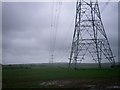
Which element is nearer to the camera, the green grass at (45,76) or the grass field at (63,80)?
the grass field at (63,80)

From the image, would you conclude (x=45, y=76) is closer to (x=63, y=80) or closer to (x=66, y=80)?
(x=63, y=80)

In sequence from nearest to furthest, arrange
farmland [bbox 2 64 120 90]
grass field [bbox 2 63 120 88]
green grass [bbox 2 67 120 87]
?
farmland [bbox 2 64 120 90]
grass field [bbox 2 63 120 88]
green grass [bbox 2 67 120 87]

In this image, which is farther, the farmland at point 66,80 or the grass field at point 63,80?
the grass field at point 63,80

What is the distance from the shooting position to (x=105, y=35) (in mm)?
40062

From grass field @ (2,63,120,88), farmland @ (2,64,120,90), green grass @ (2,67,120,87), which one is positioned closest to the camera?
farmland @ (2,64,120,90)

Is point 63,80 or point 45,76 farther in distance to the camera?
point 45,76

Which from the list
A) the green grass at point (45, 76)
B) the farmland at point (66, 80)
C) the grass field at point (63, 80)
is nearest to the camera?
the farmland at point (66, 80)

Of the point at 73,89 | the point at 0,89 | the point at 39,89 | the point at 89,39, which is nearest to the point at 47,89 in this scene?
the point at 39,89

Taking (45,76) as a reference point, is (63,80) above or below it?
above

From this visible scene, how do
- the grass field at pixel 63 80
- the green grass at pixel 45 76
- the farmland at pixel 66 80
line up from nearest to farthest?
the farmland at pixel 66 80, the grass field at pixel 63 80, the green grass at pixel 45 76

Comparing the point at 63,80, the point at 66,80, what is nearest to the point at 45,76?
the point at 63,80

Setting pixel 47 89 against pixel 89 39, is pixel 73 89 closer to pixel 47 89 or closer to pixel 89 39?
pixel 47 89

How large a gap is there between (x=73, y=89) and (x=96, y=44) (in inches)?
892

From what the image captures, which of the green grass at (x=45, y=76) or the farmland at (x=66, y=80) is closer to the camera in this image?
the farmland at (x=66, y=80)
